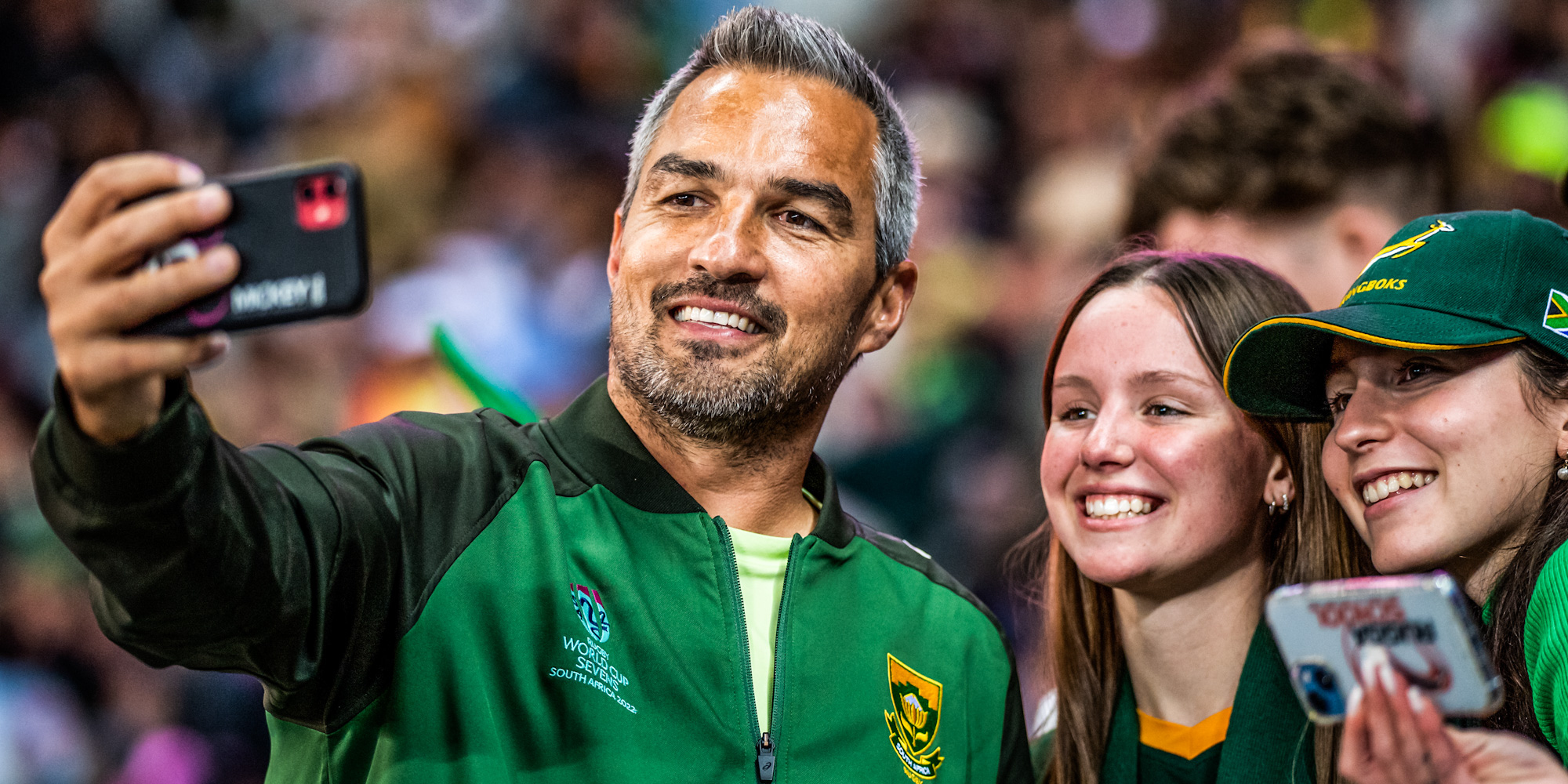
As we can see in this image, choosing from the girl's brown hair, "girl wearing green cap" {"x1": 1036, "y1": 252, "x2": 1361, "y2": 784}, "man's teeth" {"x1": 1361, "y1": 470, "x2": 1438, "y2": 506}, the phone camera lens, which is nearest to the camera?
the phone camera lens

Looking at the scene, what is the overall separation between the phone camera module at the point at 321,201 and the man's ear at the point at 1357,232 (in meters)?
3.38

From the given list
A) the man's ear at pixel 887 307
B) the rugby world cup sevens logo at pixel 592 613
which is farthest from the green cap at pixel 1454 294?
the rugby world cup sevens logo at pixel 592 613

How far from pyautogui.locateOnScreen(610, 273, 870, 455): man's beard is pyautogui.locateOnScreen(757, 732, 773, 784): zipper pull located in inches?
20.9

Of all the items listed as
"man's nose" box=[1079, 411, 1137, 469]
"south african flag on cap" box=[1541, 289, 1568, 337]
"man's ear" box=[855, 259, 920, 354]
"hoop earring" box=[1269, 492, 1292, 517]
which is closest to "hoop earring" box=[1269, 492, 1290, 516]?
"hoop earring" box=[1269, 492, 1292, 517]

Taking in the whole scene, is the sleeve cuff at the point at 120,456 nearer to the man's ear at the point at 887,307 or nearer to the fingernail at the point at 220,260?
the fingernail at the point at 220,260

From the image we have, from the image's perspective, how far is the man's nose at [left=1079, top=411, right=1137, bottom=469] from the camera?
8.55ft

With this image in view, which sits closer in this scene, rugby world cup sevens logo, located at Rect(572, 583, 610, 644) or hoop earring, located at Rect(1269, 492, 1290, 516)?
rugby world cup sevens logo, located at Rect(572, 583, 610, 644)

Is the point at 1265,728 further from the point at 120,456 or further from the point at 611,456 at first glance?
the point at 120,456

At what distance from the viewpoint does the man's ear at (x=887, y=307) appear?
9.09ft

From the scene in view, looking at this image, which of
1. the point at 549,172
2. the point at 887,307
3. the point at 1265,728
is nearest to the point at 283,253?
the point at 887,307

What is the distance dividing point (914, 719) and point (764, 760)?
0.36m

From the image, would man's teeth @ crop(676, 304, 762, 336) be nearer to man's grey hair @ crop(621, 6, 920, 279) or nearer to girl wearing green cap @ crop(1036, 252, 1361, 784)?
man's grey hair @ crop(621, 6, 920, 279)

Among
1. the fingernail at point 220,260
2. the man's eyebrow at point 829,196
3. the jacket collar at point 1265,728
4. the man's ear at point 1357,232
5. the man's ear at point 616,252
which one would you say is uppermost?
the fingernail at point 220,260

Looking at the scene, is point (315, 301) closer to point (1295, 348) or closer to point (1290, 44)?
point (1295, 348)
